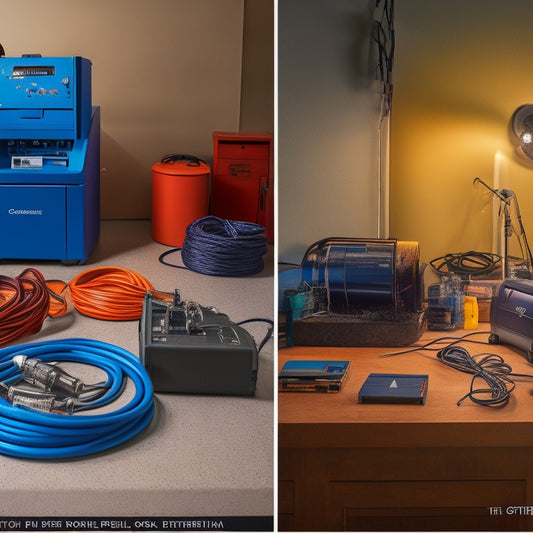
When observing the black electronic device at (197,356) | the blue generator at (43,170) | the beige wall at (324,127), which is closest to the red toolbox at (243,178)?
the blue generator at (43,170)

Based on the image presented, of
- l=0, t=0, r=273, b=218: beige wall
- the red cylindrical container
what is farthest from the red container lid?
l=0, t=0, r=273, b=218: beige wall

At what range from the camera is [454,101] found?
110 cm

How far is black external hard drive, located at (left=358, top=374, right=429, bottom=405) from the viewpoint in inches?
43.9

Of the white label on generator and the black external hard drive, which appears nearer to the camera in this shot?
the black external hard drive

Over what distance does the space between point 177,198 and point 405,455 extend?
310 cm

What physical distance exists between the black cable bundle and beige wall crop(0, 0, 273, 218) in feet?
12.4

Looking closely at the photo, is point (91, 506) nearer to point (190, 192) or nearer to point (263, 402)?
point (263, 402)

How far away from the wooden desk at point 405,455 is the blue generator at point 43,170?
260 cm

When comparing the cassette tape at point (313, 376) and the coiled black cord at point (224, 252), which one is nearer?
the cassette tape at point (313, 376)

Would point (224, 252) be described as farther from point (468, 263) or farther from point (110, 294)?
point (468, 263)

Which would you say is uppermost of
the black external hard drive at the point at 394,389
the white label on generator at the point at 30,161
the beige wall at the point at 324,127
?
the beige wall at the point at 324,127

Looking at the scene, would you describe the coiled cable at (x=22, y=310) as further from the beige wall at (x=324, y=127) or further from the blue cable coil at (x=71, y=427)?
the beige wall at (x=324, y=127)

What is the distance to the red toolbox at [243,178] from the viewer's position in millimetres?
4285

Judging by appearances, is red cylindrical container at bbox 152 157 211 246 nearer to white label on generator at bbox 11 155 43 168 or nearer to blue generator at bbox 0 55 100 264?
blue generator at bbox 0 55 100 264
